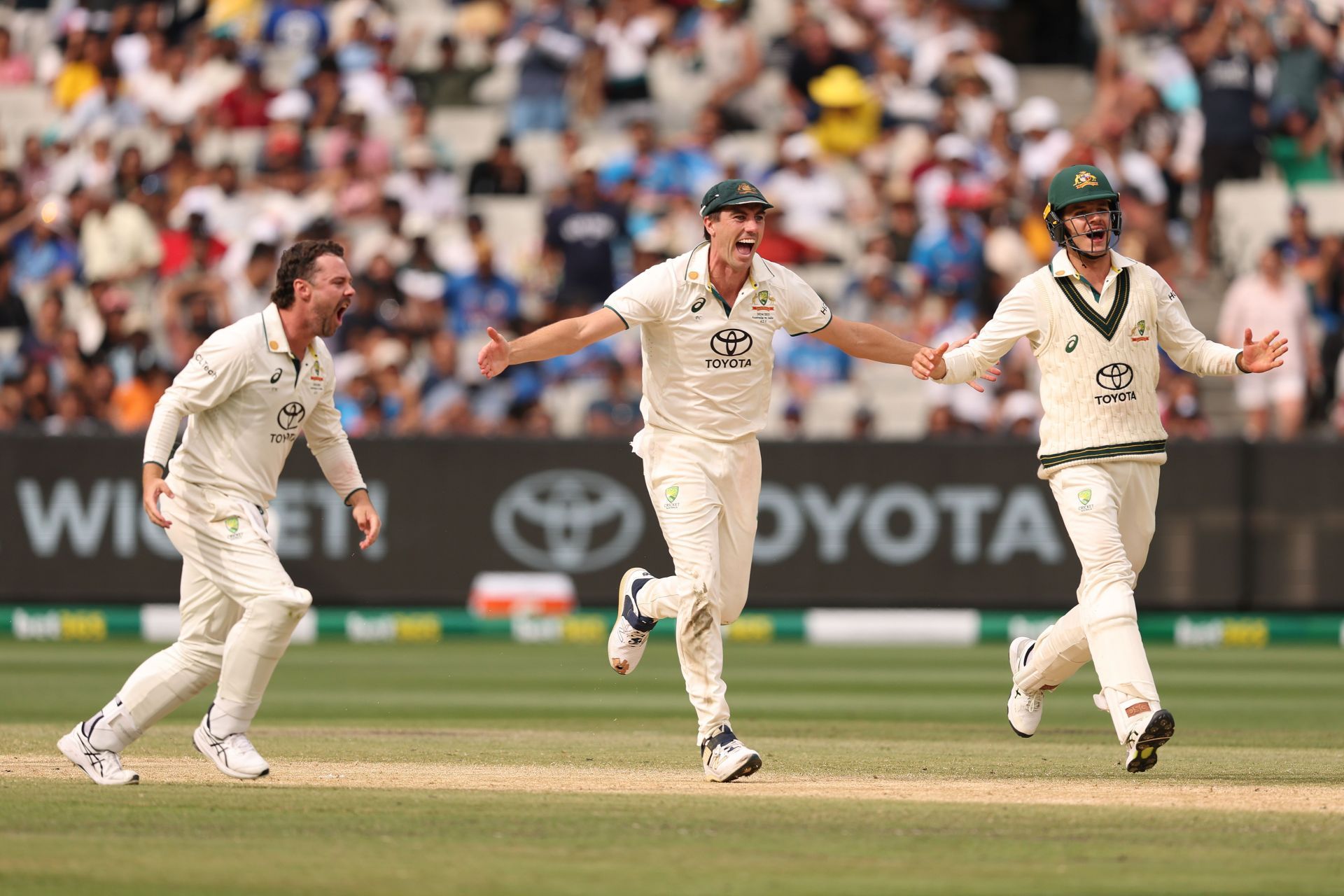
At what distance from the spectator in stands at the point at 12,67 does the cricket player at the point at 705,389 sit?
15.6 m

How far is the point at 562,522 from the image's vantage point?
17.0 meters

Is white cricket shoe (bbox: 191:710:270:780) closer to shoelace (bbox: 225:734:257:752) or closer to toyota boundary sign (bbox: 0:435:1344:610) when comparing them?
shoelace (bbox: 225:734:257:752)

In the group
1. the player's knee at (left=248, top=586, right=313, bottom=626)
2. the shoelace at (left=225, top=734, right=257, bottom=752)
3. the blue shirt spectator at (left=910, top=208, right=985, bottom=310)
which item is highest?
the blue shirt spectator at (left=910, top=208, right=985, bottom=310)

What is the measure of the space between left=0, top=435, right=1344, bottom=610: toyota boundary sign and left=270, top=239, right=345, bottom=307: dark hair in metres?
8.54

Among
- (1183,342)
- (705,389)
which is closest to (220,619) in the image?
(705,389)

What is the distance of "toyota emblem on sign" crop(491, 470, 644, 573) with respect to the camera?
17.0m

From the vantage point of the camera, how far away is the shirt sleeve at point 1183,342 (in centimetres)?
897

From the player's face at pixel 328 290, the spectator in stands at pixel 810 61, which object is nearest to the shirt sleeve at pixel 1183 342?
the player's face at pixel 328 290

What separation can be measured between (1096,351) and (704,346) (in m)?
1.62

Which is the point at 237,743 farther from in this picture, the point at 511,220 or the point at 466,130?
the point at 466,130

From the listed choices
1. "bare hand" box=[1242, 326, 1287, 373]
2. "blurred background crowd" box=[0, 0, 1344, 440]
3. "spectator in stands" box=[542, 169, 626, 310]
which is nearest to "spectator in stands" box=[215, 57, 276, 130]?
"blurred background crowd" box=[0, 0, 1344, 440]

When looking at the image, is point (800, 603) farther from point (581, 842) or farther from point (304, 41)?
point (581, 842)

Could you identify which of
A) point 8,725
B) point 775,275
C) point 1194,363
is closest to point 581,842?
point 775,275

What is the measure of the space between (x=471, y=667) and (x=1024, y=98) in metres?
10.5
